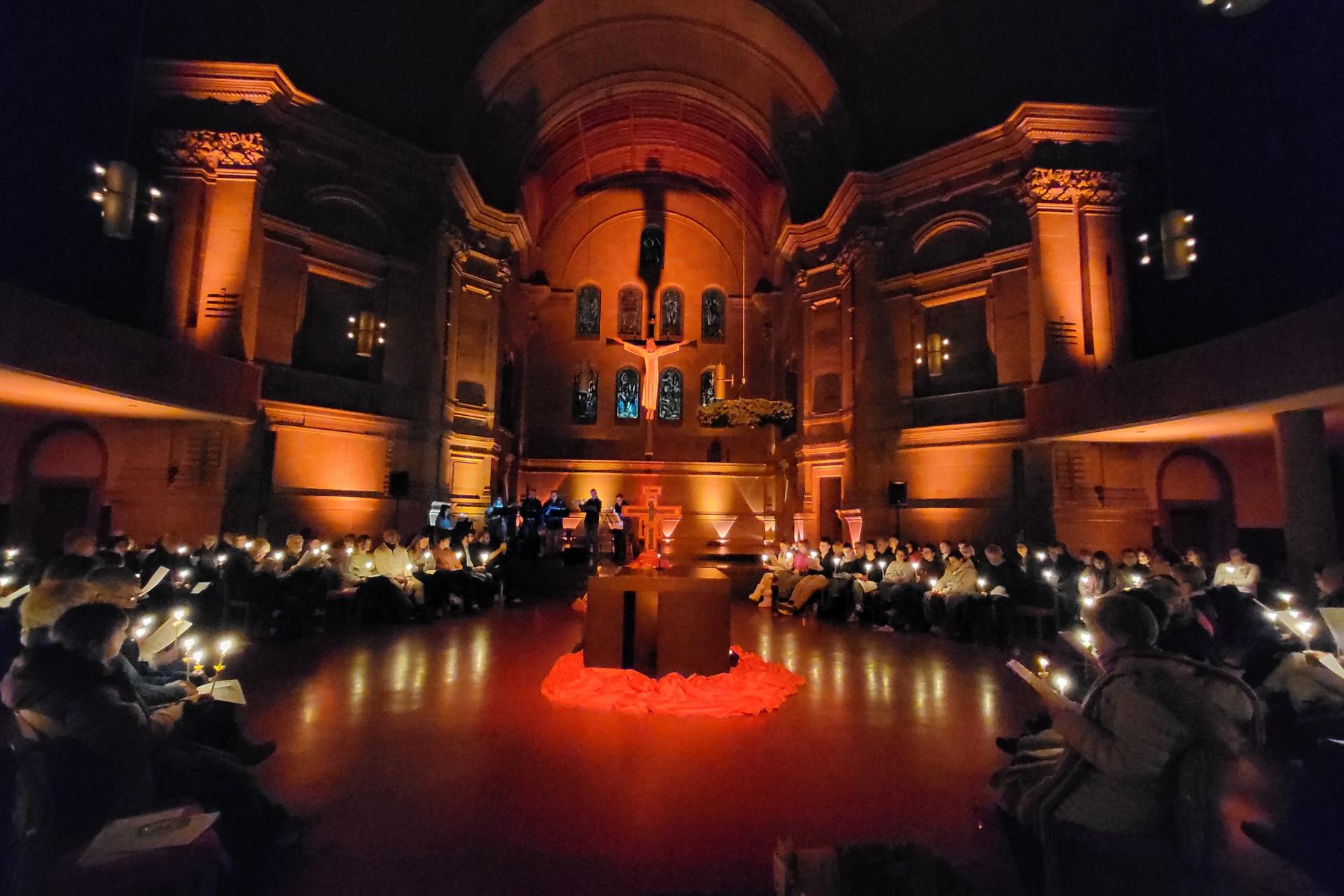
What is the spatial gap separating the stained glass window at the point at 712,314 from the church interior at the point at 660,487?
3.62 metres

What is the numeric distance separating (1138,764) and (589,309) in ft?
69.8

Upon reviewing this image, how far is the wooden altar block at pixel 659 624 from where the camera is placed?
228 inches

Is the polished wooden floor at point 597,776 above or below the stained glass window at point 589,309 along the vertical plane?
below

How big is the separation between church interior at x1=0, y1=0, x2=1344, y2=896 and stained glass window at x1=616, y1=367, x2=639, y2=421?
3238 millimetres

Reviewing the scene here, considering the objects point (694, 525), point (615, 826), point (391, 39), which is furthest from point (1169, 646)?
point (694, 525)

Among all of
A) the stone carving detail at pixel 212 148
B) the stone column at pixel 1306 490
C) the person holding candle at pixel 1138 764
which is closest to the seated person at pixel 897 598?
the stone column at pixel 1306 490

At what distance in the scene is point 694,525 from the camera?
20.3 meters

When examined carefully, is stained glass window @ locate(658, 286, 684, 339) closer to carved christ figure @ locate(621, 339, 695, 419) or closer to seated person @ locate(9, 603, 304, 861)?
carved christ figure @ locate(621, 339, 695, 419)

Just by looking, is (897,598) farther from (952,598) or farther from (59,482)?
(59,482)

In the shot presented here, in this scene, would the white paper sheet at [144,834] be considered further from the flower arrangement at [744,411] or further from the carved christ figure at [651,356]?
the carved christ figure at [651,356]

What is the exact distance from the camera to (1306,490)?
708cm

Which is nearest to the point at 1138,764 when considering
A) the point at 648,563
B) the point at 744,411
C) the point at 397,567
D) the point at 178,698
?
the point at 178,698

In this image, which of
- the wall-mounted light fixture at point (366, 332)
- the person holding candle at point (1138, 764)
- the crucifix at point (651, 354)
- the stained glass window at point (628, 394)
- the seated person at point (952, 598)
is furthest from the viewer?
the stained glass window at point (628, 394)

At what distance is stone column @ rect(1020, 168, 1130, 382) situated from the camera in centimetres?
1094
